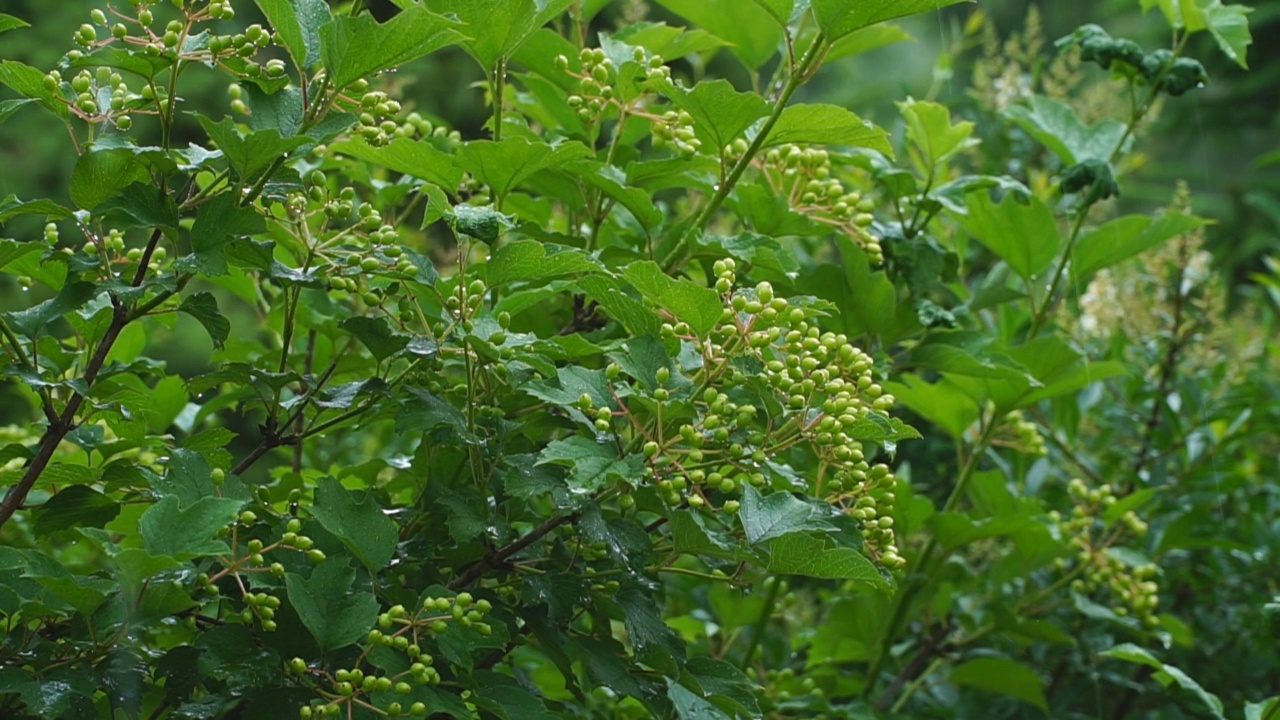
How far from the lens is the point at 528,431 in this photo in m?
1.16

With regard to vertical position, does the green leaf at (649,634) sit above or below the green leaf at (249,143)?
below

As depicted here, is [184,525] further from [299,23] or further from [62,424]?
[299,23]

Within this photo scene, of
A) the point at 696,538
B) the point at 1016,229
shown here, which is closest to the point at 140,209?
the point at 696,538

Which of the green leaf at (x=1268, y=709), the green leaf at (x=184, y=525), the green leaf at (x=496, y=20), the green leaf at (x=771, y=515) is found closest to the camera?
the green leaf at (x=184, y=525)

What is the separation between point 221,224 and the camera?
968mm

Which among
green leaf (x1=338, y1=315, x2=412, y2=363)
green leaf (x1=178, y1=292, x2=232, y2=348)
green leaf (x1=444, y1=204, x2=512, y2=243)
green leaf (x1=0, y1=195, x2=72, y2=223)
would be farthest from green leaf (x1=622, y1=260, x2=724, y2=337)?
green leaf (x1=0, y1=195, x2=72, y2=223)

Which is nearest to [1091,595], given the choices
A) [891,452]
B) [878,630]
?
[878,630]

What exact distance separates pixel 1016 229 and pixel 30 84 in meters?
1.10

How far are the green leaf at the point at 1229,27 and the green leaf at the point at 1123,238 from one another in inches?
7.7

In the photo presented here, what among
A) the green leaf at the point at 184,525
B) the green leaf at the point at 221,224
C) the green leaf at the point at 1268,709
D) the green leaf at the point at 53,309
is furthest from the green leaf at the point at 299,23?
the green leaf at the point at 1268,709

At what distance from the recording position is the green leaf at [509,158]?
3.52ft

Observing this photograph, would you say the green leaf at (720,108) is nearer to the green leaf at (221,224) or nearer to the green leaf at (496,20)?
the green leaf at (496,20)

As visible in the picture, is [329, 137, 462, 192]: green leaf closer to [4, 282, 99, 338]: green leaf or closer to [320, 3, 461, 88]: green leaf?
[320, 3, 461, 88]: green leaf

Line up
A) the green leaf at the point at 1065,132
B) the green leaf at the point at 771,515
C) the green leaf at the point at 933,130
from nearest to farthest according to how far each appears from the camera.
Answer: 1. the green leaf at the point at 771,515
2. the green leaf at the point at 933,130
3. the green leaf at the point at 1065,132
